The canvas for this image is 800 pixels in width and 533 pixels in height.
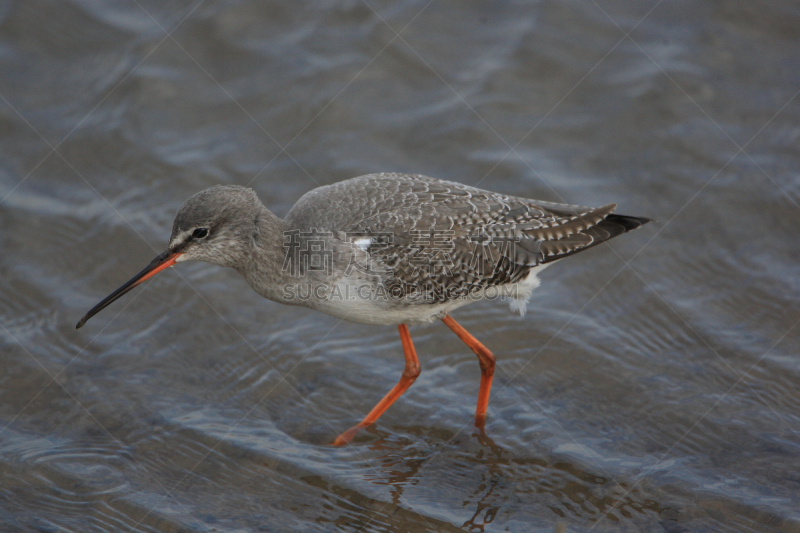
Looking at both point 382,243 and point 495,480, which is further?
point 495,480

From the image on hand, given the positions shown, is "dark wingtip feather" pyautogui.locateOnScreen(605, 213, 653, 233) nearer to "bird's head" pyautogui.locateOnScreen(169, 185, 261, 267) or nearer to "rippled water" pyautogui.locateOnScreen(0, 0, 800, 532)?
"rippled water" pyautogui.locateOnScreen(0, 0, 800, 532)

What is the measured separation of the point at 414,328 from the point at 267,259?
297 centimetres

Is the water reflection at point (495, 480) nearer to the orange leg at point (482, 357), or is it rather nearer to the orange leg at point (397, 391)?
the orange leg at point (397, 391)

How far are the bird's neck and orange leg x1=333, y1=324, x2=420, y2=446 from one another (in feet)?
5.77

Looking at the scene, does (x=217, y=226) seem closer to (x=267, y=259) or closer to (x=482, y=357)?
(x=267, y=259)

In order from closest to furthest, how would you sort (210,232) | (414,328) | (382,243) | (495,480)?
1. (210,232)
2. (382,243)
3. (495,480)
4. (414,328)

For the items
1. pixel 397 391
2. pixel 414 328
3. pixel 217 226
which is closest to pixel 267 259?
pixel 217 226

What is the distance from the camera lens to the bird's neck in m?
7.84

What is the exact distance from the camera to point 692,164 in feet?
38.0

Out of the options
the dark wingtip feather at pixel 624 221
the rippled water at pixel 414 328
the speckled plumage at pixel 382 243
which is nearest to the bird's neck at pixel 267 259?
the speckled plumage at pixel 382 243

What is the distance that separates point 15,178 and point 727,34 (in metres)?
12.1

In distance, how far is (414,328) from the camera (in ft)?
33.3

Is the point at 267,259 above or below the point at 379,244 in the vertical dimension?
below

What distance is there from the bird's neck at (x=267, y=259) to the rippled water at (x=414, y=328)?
5.53ft
